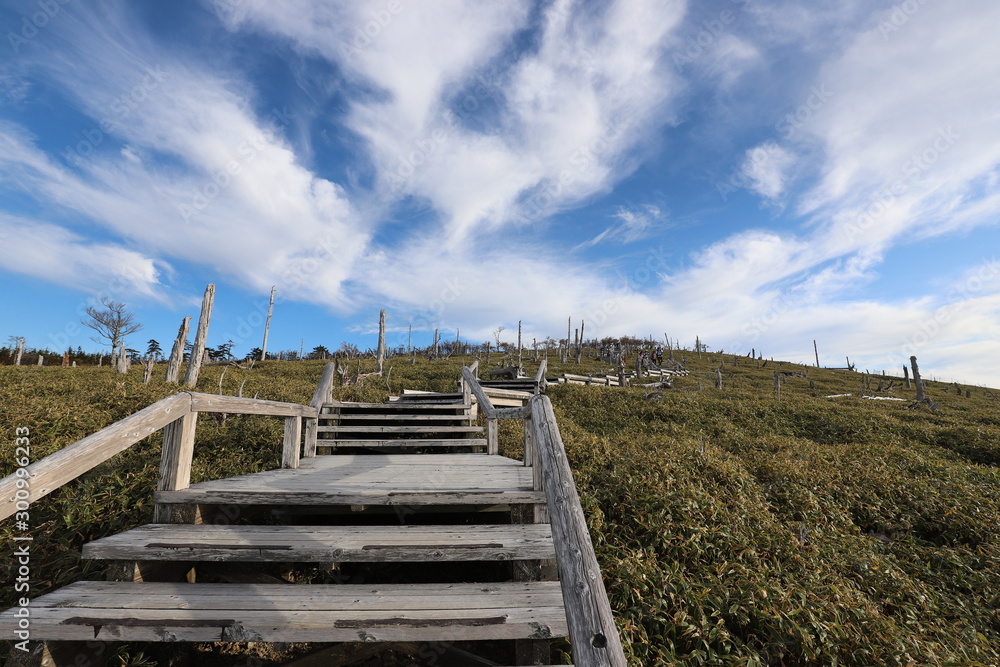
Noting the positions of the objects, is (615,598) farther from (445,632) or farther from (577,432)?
(577,432)

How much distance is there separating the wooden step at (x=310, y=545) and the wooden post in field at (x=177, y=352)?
39.5ft

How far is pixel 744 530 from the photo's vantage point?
4.36 meters

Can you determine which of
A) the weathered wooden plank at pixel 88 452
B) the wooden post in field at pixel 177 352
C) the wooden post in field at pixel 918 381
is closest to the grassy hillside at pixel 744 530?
the weathered wooden plank at pixel 88 452

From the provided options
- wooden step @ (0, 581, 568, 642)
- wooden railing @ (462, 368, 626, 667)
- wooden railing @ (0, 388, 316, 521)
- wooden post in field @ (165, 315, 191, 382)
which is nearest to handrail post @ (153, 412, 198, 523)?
wooden railing @ (0, 388, 316, 521)

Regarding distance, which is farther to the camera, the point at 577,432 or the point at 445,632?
the point at 577,432

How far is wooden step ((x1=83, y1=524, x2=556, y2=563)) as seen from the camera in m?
2.44

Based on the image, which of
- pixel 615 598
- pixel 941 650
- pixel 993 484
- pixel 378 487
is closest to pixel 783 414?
pixel 993 484

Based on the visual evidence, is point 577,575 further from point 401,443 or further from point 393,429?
point 393,429

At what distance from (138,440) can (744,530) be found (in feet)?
17.6

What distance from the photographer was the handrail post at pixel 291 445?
15.0 feet

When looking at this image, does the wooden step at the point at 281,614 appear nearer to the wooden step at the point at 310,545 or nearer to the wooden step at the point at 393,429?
the wooden step at the point at 310,545

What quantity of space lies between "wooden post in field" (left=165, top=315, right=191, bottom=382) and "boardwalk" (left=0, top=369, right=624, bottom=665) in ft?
Result: 36.7

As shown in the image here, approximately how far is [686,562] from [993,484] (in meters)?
6.78

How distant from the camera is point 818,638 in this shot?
2924 millimetres
